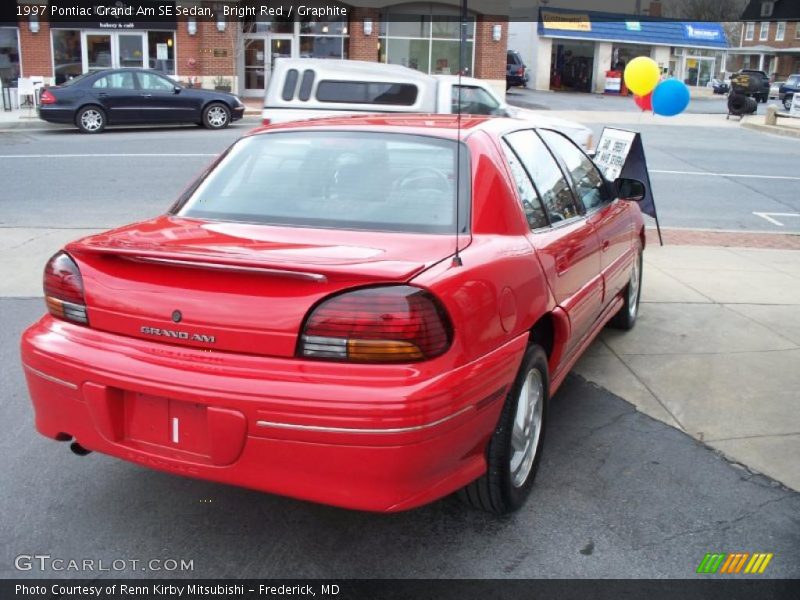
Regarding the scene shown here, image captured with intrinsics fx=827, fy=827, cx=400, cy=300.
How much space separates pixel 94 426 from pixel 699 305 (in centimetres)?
524

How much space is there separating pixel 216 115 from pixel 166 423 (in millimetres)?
19746

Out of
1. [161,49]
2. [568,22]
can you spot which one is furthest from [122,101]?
[568,22]

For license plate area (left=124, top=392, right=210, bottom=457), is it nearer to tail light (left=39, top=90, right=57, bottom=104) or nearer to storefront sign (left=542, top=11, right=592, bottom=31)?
tail light (left=39, top=90, right=57, bottom=104)

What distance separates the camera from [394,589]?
295 centimetres

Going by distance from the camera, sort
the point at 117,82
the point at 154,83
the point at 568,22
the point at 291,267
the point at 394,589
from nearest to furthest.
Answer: the point at 291,267
the point at 394,589
the point at 117,82
the point at 154,83
the point at 568,22

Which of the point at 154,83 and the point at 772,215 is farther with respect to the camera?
the point at 154,83

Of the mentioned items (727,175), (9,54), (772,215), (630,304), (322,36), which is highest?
(322,36)

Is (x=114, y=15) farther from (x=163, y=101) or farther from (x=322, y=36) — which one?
(x=163, y=101)

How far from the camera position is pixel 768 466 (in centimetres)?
398

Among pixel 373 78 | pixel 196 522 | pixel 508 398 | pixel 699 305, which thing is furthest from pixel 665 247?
pixel 196 522

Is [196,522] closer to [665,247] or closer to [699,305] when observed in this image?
[699,305]

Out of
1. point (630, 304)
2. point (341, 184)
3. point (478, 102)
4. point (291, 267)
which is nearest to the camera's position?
point (291, 267)

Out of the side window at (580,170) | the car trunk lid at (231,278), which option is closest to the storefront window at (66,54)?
the side window at (580,170)

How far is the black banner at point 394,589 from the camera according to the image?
2.90 metres
